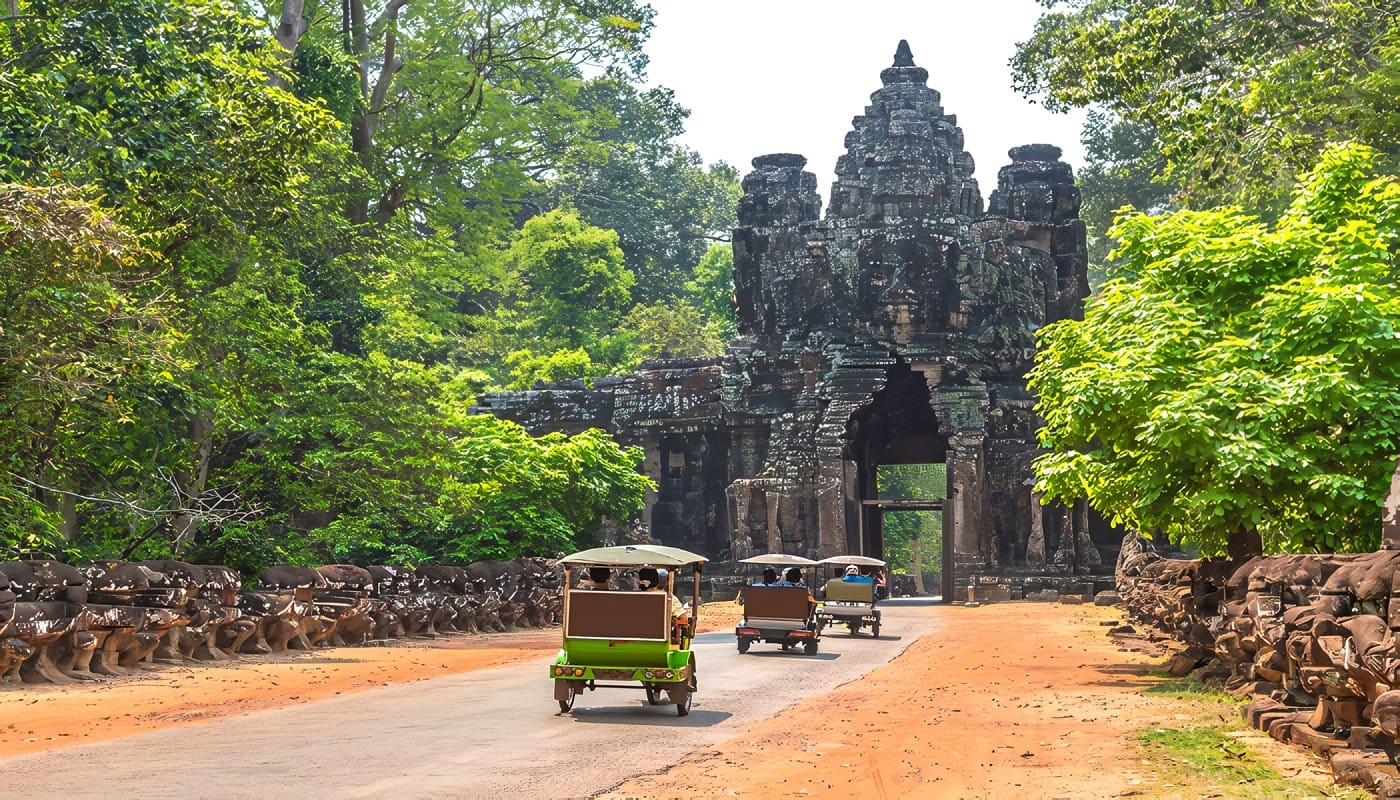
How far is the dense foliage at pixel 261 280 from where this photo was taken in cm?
1895

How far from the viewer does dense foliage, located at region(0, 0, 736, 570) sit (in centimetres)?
1895

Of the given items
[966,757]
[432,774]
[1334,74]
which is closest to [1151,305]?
[966,757]

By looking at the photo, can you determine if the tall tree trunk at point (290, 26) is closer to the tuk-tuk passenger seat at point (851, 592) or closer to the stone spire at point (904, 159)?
the tuk-tuk passenger seat at point (851, 592)

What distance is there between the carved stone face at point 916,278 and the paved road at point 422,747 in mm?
26319

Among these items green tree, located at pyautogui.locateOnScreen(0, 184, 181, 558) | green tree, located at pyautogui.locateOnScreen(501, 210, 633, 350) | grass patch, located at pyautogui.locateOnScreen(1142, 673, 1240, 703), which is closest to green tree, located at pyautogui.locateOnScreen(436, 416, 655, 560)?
green tree, located at pyautogui.locateOnScreen(0, 184, 181, 558)

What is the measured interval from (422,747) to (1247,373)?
10.9 metres

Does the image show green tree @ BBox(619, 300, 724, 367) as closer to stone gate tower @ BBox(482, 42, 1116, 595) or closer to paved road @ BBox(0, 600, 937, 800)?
stone gate tower @ BBox(482, 42, 1116, 595)

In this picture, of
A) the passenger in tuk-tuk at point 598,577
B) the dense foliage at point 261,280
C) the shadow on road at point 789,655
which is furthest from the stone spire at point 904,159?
the passenger in tuk-tuk at point 598,577

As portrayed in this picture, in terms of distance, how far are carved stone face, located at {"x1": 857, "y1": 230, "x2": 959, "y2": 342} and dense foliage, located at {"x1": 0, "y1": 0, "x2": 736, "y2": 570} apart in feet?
34.2

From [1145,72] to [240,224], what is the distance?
1804 centimetres

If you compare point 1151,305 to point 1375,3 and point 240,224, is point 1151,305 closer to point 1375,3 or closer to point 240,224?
point 1375,3

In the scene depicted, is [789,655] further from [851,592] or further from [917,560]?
[917,560]

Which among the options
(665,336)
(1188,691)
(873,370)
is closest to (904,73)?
(873,370)

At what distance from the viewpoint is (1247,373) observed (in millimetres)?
17344
